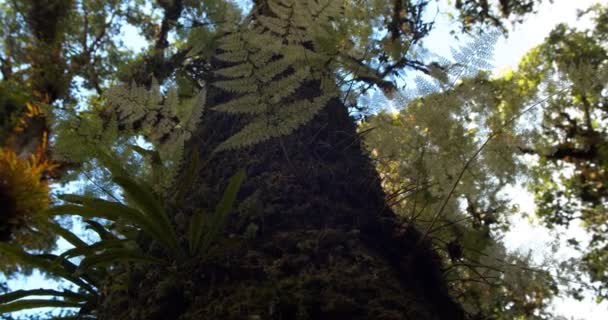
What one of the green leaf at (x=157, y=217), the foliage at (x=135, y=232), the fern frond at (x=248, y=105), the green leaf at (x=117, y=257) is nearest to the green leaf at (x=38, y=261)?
the foliage at (x=135, y=232)

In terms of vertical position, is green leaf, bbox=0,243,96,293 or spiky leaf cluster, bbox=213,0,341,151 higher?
spiky leaf cluster, bbox=213,0,341,151

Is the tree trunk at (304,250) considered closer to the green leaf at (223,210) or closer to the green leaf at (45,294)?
the green leaf at (223,210)

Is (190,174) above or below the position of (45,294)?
above

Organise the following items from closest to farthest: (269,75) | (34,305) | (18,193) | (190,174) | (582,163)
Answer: (269,75), (190,174), (34,305), (18,193), (582,163)

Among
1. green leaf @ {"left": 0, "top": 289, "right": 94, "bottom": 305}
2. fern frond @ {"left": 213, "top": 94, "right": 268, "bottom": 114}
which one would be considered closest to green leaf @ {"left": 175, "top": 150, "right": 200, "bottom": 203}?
fern frond @ {"left": 213, "top": 94, "right": 268, "bottom": 114}

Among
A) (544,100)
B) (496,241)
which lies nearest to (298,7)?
(544,100)

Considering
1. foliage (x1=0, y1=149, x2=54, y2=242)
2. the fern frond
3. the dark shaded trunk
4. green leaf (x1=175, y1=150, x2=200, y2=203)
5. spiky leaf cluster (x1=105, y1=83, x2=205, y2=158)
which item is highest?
foliage (x1=0, y1=149, x2=54, y2=242)

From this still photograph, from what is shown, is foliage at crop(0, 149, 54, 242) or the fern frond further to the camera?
foliage at crop(0, 149, 54, 242)

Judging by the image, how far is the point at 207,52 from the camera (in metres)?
2.00

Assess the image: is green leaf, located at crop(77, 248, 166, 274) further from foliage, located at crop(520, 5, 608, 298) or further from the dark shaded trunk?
foliage, located at crop(520, 5, 608, 298)

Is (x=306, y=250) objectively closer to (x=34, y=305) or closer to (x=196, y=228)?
(x=196, y=228)

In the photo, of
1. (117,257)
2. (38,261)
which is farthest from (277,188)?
(38,261)

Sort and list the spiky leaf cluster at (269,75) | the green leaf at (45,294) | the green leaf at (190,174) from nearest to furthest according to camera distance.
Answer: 1. the spiky leaf cluster at (269,75)
2. the green leaf at (190,174)
3. the green leaf at (45,294)

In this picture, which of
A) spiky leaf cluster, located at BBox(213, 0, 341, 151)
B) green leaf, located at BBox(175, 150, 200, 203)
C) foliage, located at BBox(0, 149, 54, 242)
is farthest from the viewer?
foliage, located at BBox(0, 149, 54, 242)
